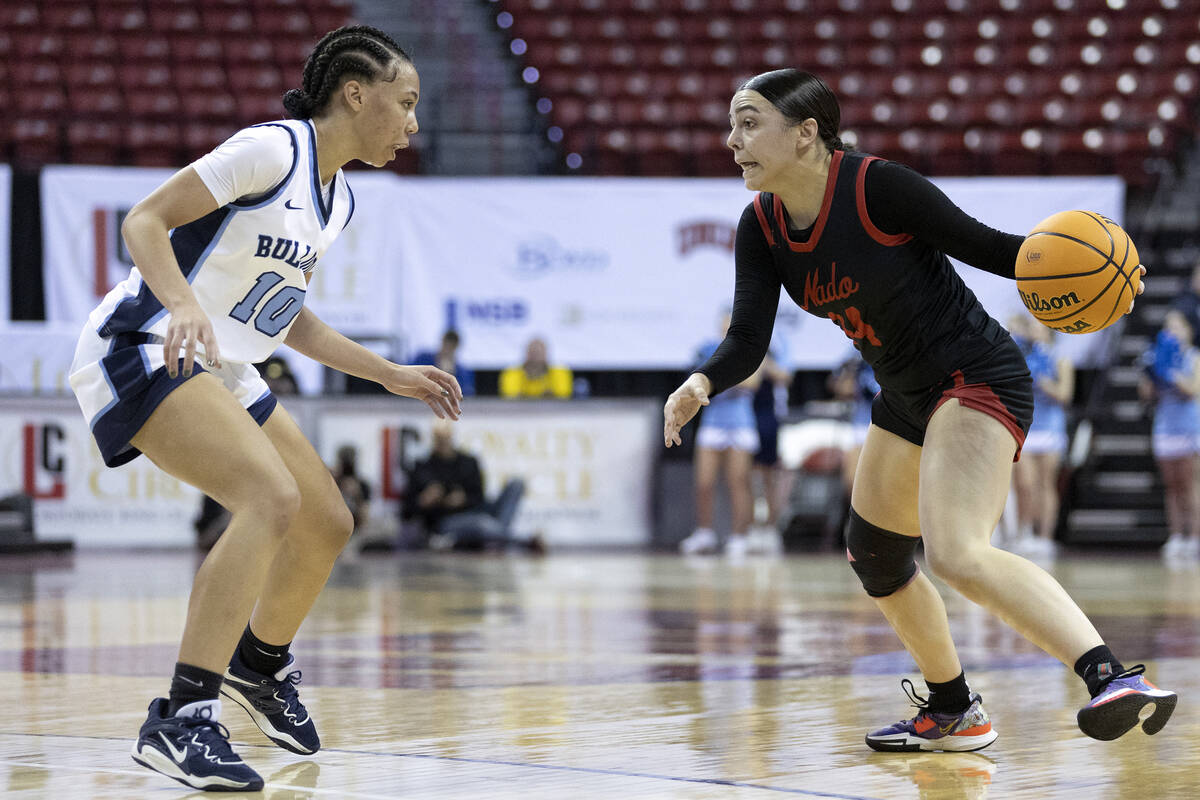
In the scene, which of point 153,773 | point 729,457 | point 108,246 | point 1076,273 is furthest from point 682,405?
point 108,246

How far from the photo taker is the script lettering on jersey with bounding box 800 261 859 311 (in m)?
3.84

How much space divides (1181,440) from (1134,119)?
5083 millimetres

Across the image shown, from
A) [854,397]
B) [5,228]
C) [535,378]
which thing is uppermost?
[5,228]

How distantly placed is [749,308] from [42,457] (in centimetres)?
996

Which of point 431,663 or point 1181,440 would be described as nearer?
point 431,663

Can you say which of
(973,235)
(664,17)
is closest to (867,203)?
(973,235)

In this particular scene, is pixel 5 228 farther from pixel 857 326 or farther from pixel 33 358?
pixel 857 326

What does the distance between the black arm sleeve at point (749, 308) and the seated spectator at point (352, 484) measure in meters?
8.63

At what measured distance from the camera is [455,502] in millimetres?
12664

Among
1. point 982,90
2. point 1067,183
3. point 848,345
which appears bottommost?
point 848,345

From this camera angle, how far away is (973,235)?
369cm

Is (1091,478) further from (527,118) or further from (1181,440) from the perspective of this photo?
(527,118)

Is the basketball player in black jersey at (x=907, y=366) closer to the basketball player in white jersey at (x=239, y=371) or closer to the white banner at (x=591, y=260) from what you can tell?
the basketball player in white jersey at (x=239, y=371)

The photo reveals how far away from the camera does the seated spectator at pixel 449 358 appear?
1273 cm
